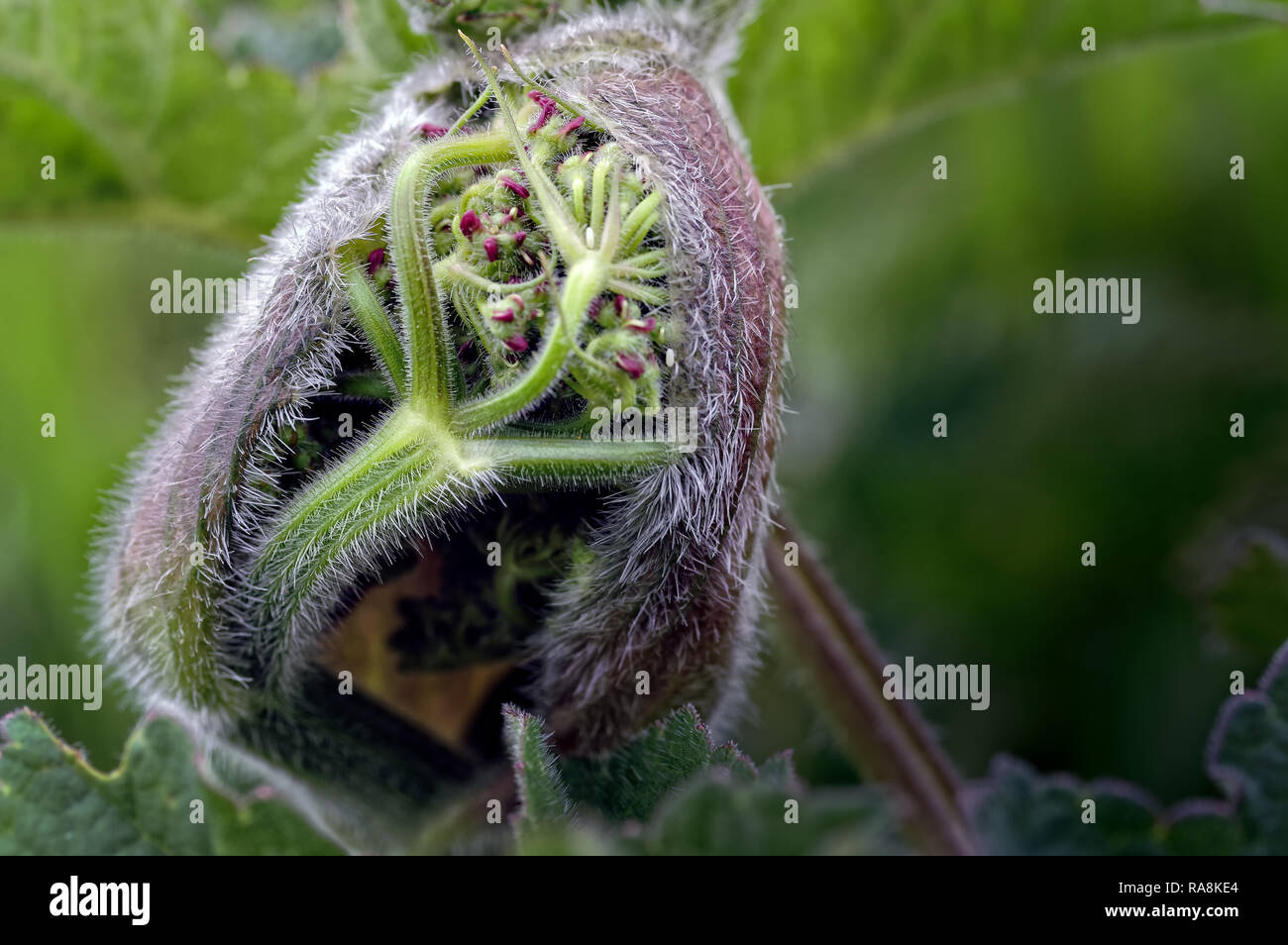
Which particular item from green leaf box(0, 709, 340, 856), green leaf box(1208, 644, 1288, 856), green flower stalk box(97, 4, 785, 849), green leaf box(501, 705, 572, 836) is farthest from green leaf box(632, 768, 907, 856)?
green leaf box(0, 709, 340, 856)

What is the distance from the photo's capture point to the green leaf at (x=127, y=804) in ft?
6.53

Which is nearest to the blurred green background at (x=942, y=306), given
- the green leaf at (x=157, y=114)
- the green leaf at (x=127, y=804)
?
the green leaf at (x=157, y=114)

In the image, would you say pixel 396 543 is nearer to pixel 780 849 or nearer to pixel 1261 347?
pixel 780 849

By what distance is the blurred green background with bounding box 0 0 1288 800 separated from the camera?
9.24 feet

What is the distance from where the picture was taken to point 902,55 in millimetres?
2955

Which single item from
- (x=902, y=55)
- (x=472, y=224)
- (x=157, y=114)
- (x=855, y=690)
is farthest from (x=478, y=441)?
(x=902, y=55)

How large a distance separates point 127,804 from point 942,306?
2848mm

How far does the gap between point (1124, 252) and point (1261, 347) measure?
499 mm

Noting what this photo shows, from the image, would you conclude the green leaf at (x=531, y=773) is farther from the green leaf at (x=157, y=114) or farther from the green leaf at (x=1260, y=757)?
the green leaf at (x=157, y=114)

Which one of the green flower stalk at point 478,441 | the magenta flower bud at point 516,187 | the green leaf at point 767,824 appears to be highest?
the magenta flower bud at point 516,187

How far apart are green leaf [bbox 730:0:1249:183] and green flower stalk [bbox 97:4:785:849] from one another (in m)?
0.89

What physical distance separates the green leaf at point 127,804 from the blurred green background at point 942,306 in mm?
952
